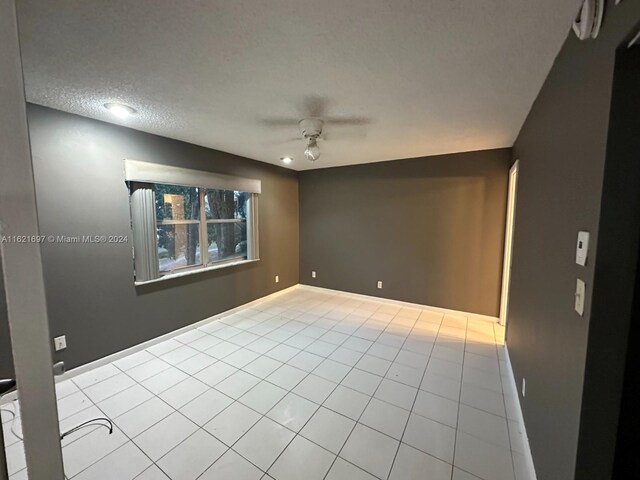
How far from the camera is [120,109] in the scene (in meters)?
2.14

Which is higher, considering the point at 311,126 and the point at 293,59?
the point at 293,59

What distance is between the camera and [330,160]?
4.10m

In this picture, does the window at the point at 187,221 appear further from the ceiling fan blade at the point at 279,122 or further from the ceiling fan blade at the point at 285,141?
the ceiling fan blade at the point at 279,122

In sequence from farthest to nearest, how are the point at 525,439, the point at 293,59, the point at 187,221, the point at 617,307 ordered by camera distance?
the point at 187,221 → the point at 525,439 → the point at 293,59 → the point at 617,307

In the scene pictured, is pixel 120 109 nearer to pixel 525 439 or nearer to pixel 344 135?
pixel 344 135

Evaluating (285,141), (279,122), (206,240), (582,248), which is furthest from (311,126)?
(206,240)

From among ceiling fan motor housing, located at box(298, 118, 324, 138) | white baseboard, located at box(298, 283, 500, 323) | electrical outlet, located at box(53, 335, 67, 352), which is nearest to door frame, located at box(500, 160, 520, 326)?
white baseboard, located at box(298, 283, 500, 323)

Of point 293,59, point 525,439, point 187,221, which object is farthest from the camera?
point 187,221

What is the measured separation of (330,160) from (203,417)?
11.4 ft

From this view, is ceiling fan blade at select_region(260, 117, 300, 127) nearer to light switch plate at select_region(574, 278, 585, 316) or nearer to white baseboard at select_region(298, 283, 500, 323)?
light switch plate at select_region(574, 278, 585, 316)

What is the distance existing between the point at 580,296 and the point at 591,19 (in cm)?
103

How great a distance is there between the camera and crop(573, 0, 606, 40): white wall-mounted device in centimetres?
93

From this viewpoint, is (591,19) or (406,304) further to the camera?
(406,304)

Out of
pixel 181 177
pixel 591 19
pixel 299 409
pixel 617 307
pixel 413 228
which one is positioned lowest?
pixel 299 409
